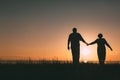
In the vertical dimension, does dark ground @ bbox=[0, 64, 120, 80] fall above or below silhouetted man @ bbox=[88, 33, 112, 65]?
below

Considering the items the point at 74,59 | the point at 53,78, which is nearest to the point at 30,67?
the point at 74,59

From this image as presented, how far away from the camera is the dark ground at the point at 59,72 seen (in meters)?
21.8

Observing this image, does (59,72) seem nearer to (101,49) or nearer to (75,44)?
(75,44)

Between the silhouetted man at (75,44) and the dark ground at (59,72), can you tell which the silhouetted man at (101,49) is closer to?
the dark ground at (59,72)

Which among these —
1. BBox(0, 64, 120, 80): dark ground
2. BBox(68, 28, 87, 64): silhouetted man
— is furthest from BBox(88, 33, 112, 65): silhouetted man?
BBox(68, 28, 87, 64): silhouetted man

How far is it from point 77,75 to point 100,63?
5.37 metres

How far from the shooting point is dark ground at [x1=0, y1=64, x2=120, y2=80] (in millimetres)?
21828

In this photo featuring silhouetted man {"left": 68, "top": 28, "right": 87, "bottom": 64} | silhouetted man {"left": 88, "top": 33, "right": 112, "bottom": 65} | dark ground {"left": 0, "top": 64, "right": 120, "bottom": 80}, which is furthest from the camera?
silhouetted man {"left": 88, "top": 33, "right": 112, "bottom": 65}

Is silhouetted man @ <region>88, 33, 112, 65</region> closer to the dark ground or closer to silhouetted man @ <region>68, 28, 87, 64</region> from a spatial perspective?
the dark ground

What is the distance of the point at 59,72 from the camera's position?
76.5 ft

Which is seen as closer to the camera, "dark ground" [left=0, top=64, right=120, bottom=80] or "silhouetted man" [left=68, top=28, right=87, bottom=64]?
"dark ground" [left=0, top=64, right=120, bottom=80]

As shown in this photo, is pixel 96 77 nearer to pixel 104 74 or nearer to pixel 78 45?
pixel 104 74

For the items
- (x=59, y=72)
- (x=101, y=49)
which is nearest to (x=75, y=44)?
(x=101, y=49)

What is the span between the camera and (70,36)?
86.5 feet
